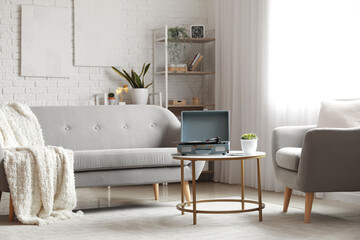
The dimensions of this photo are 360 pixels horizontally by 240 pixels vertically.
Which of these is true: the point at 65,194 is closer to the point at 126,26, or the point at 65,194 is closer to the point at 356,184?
the point at 356,184

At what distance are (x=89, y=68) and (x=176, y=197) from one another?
184 centimetres

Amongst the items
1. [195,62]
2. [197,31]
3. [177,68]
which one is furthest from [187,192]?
[197,31]

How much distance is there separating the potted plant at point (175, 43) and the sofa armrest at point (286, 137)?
2.18 meters

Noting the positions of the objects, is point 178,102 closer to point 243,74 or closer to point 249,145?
point 243,74

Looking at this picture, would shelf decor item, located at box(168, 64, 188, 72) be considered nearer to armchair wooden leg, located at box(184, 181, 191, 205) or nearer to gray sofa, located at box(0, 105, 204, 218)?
gray sofa, located at box(0, 105, 204, 218)

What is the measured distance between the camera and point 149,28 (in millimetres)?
6477

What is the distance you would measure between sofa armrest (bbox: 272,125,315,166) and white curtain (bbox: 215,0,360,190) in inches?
26.7

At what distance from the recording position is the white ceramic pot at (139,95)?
6164 millimetres

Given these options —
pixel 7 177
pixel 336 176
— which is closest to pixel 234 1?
pixel 336 176

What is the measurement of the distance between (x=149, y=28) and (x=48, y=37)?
3.66 feet

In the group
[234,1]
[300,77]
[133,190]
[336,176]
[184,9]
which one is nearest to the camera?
[336,176]

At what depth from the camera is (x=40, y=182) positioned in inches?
155

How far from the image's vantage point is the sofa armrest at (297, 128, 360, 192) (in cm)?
375

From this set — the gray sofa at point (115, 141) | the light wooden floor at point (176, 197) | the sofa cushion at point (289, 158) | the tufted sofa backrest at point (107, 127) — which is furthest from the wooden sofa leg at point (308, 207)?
the tufted sofa backrest at point (107, 127)
